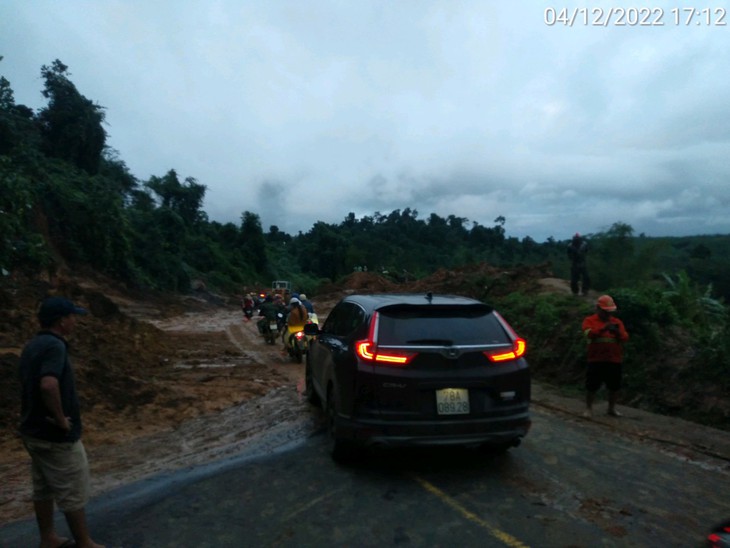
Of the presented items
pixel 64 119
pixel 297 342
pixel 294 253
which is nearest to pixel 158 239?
pixel 64 119

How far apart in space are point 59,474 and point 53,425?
356mm

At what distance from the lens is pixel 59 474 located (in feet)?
13.8

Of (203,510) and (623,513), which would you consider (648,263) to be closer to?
(623,513)

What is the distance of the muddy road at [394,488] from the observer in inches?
187

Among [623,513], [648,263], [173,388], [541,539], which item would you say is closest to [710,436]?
[623,513]

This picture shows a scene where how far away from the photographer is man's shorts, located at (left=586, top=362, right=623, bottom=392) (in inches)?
328

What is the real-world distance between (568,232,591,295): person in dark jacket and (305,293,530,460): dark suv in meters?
10.6

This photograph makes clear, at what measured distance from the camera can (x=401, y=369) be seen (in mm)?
5668

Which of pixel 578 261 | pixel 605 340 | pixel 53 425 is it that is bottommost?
pixel 53 425

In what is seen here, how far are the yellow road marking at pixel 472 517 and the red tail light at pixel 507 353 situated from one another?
4.30ft

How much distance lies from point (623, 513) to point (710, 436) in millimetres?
3403

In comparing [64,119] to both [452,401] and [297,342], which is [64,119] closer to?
[297,342]

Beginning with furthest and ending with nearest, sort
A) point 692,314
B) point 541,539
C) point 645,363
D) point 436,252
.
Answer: point 436,252 < point 692,314 < point 645,363 < point 541,539

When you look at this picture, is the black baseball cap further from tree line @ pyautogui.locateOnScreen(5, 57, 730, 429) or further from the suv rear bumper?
tree line @ pyautogui.locateOnScreen(5, 57, 730, 429)
